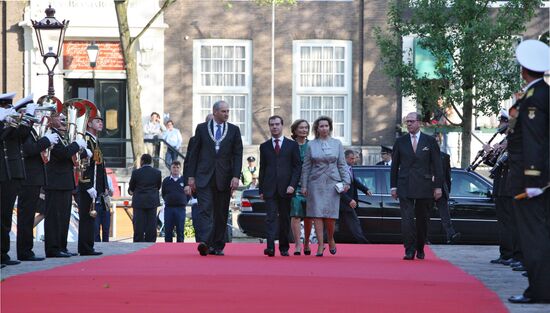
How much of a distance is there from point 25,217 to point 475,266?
213 inches

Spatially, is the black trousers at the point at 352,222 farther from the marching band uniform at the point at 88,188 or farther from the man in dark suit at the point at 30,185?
the man in dark suit at the point at 30,185

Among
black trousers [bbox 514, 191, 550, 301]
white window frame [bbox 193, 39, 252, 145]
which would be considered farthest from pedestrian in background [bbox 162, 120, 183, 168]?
black trousers [bbox 514, 191, 550, 301]

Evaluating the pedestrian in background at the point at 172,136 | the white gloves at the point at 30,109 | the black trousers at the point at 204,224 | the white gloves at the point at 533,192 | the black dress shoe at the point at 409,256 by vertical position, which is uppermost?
the white gloves at the point at 30,109

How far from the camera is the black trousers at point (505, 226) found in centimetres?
1675

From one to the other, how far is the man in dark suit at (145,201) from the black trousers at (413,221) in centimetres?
783

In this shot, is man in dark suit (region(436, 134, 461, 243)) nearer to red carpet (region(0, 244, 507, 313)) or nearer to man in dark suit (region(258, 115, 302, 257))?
man in dark suit (region(258, 115, 302, 257))

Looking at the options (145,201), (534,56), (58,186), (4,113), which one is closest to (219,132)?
(58,186)

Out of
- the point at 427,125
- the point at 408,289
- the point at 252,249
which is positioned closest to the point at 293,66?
the point at 427,125

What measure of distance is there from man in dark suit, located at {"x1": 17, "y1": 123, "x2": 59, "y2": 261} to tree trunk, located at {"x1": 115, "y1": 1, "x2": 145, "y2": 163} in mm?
14997

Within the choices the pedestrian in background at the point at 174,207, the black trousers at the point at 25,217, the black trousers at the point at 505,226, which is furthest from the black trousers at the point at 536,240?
the pedestrian in background at the point at 174,207

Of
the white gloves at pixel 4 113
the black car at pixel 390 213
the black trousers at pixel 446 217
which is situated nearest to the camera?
the white gloves at pixel 4 113

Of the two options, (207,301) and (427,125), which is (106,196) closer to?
(207,301)

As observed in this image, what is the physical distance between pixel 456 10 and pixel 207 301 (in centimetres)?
2099

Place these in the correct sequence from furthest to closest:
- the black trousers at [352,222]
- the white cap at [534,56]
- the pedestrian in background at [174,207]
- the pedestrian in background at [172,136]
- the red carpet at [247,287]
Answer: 1. the pedestrian in background at [172,136]
2. the pedestrian in background at [174,207]
3. the black trousers at [352,222]
4. the white cap at [534,56]
5. the red carpet at [247,287]
